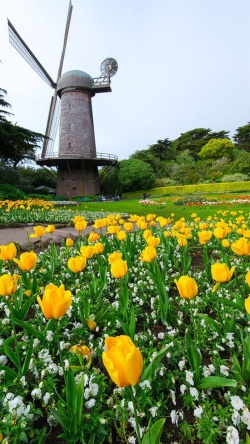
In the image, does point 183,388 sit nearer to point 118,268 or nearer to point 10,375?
point 118,268

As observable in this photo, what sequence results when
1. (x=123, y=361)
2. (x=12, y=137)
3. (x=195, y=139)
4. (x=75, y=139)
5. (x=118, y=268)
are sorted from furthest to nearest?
(x=195, y=139)
(x=75, y=139)
(x=12, y=137)
(x=118, y=268)
(x=123, y=361)

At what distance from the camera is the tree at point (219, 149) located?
40.0m

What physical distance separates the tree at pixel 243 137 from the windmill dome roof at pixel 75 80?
2912 centimetres

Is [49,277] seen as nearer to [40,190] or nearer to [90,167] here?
[90,167]

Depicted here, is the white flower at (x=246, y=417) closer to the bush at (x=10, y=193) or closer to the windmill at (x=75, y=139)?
the bush at (x=10, y=193)

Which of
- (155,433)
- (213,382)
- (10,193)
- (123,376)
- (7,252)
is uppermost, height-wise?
(10,193)

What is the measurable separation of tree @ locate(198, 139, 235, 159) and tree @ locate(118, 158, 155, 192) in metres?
13.1

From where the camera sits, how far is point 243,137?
46.2 meters

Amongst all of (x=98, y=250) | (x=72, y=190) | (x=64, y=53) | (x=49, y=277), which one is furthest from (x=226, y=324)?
(x=64, y=53)

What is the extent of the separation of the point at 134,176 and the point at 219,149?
648 inches

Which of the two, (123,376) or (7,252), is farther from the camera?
(7,252)

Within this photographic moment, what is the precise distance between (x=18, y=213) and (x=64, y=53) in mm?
29134

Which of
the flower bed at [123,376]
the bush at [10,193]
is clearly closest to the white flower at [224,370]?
the flower bed at [123,376]

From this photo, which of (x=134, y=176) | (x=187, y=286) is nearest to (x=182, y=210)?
(x=187, y=286)
